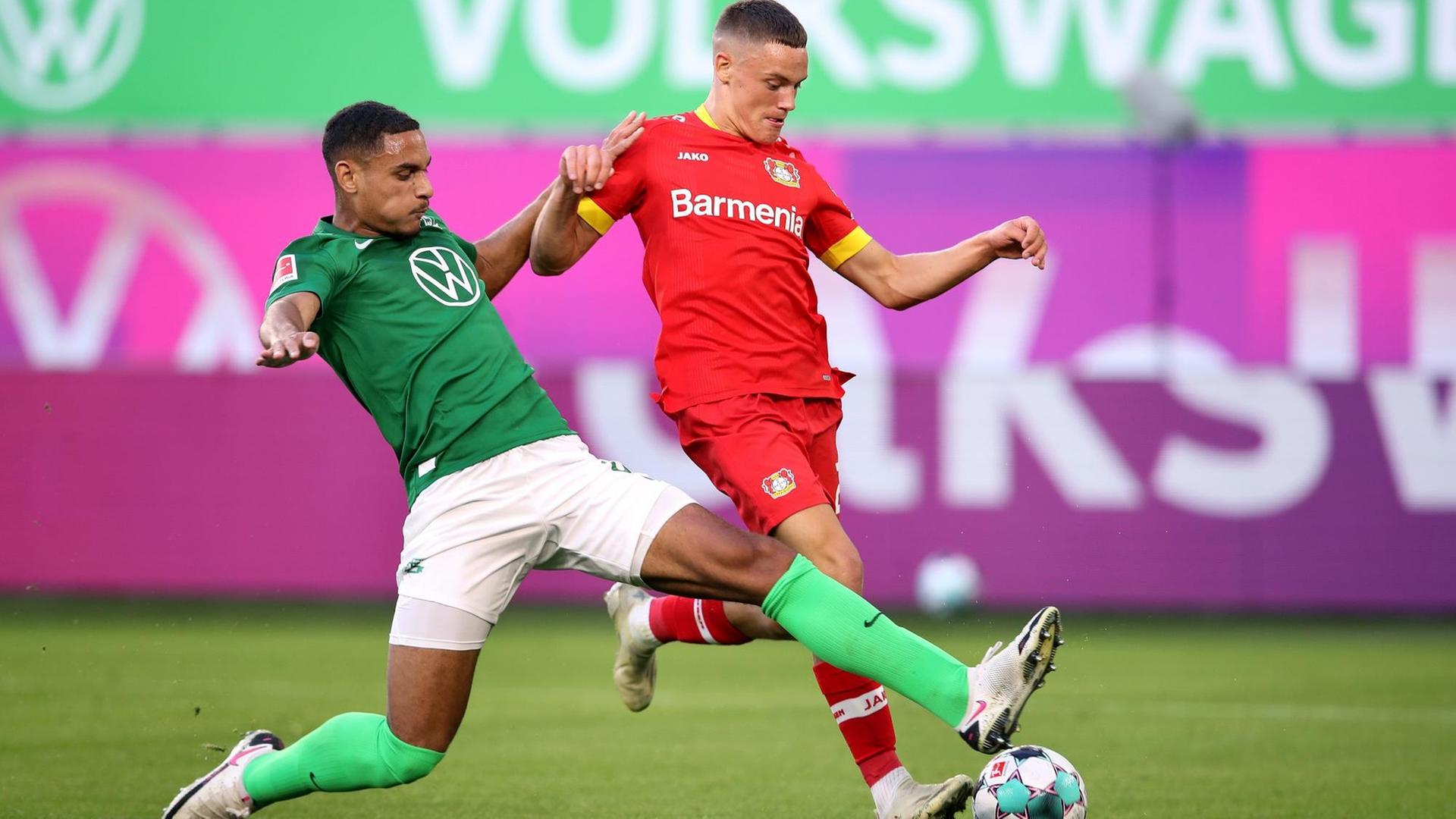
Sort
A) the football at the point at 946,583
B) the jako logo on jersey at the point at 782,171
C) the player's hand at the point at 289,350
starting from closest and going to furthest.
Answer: the player's hand at the point at 289,350
the jako logo on jersey at the point at 782,171
the football at the point at 946,583

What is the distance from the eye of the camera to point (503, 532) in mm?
4867

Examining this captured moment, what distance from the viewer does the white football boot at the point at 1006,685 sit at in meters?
4.43

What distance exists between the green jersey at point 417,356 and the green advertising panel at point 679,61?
11.1 m

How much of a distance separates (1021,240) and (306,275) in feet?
6.95

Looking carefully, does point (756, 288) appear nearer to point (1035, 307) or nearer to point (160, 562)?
point (160, 562)

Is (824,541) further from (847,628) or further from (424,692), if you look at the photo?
(424,692)

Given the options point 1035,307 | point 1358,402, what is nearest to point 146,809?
point 1358,402

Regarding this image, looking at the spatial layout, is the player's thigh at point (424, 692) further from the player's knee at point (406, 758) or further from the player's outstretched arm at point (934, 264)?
the player's outstretched arm at point (934, 264)

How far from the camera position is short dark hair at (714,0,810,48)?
5535 mm

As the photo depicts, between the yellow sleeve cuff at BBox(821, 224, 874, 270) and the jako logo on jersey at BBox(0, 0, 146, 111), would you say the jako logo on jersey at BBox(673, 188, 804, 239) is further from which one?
the jako logo on jersey at BBox(0, 0, 146, 111)

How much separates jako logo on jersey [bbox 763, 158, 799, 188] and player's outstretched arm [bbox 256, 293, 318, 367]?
1565mm

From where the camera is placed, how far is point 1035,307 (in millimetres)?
15195

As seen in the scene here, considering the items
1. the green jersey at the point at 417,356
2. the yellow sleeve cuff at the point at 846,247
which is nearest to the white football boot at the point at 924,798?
the green jersey at the point at 417,356

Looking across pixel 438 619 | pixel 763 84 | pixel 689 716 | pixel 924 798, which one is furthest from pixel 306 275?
pixel 689 716
